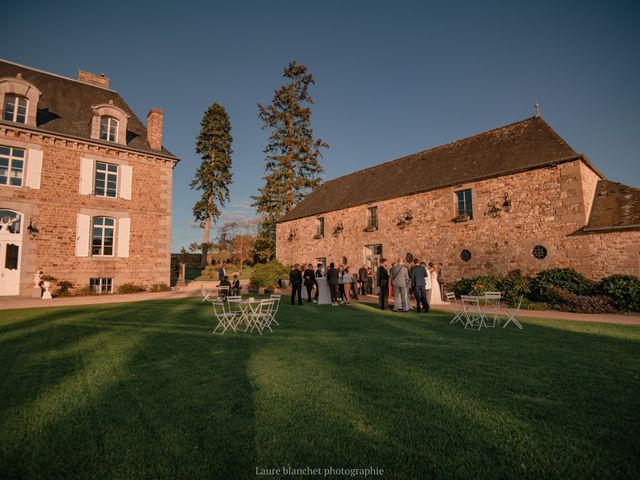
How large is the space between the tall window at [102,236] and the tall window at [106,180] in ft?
4.14

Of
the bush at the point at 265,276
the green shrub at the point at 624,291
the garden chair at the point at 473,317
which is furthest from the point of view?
the bush at the point at 265,276

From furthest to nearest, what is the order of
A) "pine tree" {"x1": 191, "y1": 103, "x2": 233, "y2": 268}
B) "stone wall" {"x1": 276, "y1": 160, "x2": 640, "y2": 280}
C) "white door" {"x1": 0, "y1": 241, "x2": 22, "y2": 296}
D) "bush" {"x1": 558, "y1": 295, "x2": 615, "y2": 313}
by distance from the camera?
"pine tree" {"x1": 191, "y1": 103, "x2": 233, "y2": 268} < "white door" {"x1": 0, "y1": 241, "x2": 22, "y2": 296} < "stone wall" {"x1": 276, "y1": 160, "x2": 640, "y2": 280} < "bush" {"x1": 558, "y1": 295, "x2": 615, "y2": 313}

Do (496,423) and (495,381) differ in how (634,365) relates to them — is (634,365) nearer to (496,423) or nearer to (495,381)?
(495,381)

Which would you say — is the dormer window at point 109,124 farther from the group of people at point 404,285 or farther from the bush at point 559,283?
the bush at point 559,283

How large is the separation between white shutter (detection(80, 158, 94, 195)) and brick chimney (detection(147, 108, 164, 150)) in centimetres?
319

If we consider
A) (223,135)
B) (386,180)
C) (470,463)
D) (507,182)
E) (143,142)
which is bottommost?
(470,463)

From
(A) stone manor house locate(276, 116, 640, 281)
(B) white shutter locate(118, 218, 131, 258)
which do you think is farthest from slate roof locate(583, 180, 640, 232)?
(B) white shutter locate(118, 218, 131, 258)

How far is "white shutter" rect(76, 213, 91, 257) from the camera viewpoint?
49.2 ft

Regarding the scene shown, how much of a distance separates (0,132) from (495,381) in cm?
1885

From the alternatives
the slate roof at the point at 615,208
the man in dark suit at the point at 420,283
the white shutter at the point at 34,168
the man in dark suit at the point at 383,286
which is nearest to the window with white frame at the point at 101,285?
the white shutter at the point at 34,168

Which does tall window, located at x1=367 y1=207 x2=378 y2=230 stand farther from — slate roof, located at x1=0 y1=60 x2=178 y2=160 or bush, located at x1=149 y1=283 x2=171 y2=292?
bush, located at x1=149 y1=283 x2=171 y2=292

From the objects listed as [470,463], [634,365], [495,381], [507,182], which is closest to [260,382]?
[470,463]

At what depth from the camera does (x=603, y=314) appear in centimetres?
970

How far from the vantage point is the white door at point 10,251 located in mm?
13547
